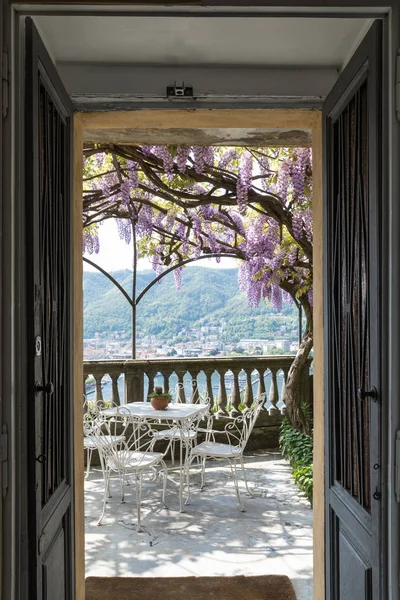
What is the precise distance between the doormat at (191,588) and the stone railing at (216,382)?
8.54 feet

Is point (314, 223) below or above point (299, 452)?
above

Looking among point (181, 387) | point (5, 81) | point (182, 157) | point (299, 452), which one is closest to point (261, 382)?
point (181, 387)

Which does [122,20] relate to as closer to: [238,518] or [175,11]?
[175,11]

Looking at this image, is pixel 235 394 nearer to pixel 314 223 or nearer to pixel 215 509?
pixel 215 509

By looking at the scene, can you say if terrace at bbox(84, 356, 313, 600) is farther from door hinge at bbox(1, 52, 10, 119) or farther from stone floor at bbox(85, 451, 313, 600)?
door hinge at bbox(1, 52, 10, 119)

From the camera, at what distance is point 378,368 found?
145 centimetres

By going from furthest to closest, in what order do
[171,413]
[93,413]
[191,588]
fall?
[93,413]
[171,413]
[191,588]

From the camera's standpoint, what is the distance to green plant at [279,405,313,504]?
4496 mm

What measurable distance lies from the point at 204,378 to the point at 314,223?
3866mm

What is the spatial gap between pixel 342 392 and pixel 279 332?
4.59 meters

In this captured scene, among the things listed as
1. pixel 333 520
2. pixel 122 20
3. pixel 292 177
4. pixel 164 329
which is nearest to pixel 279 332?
pixel 164 329

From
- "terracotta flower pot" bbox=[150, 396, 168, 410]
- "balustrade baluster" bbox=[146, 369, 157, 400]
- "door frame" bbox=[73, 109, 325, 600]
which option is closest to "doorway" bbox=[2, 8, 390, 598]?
"door frame" bbox=[73, 109, 325, 600]

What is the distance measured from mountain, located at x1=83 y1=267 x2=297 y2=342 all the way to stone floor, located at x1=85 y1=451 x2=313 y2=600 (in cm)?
187

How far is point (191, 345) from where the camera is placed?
6461 millimetres
